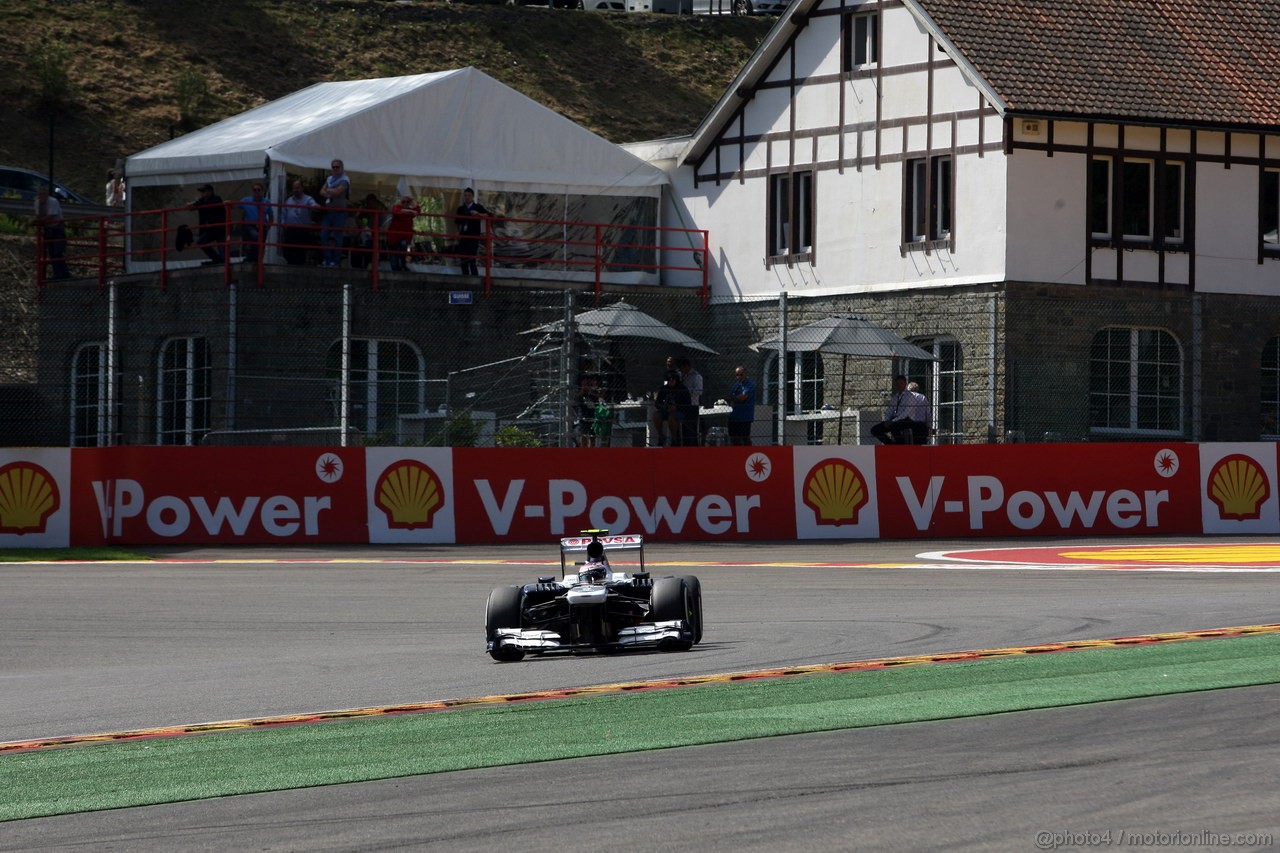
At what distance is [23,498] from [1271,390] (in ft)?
65.7

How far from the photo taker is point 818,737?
28.2ft

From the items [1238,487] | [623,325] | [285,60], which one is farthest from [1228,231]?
[285,60]

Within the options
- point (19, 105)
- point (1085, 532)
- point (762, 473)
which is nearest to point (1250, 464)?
point (1085, 532)

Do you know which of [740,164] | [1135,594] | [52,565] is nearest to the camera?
[1135,594]

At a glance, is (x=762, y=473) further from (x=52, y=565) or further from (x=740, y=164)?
(x=740, y=164)

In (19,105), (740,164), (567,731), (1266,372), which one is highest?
(19,105)

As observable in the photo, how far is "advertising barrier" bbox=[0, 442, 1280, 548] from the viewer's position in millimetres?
22141

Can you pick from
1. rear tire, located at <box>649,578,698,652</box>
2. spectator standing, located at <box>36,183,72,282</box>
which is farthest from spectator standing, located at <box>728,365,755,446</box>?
rear tire, located at <box>649,578,698,652</box>

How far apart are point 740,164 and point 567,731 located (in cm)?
2641

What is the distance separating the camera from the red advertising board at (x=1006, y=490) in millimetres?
23172

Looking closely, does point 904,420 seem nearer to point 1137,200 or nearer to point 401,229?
point 1137,200

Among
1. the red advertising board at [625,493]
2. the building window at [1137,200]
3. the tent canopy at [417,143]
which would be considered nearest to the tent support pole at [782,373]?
the red advertising board at [625,493]

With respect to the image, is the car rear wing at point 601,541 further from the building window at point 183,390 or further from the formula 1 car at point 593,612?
the building window at point 183,390

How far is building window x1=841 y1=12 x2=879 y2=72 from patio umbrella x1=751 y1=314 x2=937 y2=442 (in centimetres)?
711
